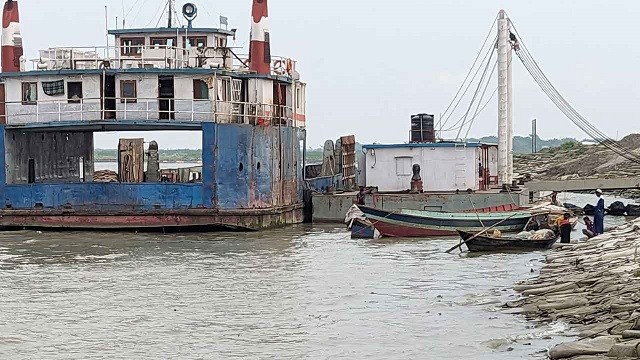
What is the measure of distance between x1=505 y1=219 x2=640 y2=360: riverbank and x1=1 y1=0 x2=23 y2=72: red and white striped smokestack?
20936 mm

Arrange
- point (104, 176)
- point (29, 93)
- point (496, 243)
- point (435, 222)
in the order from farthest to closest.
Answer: point (104, 176) → point (29, 93) → point (435, 222) → point (496, 243)

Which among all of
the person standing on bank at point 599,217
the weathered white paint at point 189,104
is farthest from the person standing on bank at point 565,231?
the weathered white paint at point 189,104

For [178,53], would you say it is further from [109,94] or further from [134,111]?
[134,111]

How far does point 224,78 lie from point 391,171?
23.4 feet

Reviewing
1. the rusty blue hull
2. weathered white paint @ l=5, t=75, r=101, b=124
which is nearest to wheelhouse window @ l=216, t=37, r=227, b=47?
the rusty blue hull

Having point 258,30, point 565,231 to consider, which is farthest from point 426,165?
point 565,231

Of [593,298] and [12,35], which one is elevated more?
[12,35]

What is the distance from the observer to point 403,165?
37312 mm

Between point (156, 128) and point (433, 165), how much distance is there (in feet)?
31.3

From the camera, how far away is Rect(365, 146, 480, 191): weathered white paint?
3697cm

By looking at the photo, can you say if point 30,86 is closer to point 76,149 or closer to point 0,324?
point 76,149

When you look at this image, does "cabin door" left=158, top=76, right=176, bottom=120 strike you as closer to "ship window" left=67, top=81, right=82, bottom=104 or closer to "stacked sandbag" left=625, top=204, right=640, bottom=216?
"ship window" left=67, top=81, right=82, bottom=104

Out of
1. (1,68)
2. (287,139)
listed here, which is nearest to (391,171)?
(287,139)

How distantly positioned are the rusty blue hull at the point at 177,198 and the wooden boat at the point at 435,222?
158 inches
